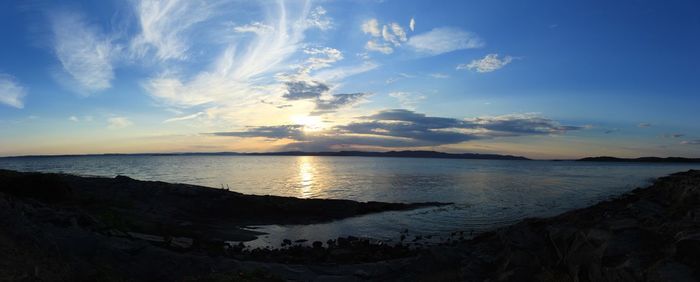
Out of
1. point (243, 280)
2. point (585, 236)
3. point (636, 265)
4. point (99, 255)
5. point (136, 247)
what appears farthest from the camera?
point (136, 247)

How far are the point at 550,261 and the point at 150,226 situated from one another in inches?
906

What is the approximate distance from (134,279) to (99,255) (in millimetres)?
2071

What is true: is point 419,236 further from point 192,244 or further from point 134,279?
point 134,279

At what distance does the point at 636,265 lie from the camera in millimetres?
7500

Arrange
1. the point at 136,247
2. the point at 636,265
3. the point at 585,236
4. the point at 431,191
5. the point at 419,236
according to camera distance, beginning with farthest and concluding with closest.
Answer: the point at 431,191
the point at 419,236
the point at 136,247
the point at 585,236
the point at 636,265

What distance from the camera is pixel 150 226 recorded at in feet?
82.9

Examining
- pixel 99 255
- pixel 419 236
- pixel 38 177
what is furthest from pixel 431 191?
pixel 99 255

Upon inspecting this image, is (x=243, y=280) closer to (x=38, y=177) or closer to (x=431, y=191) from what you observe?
(x=38, y=177)

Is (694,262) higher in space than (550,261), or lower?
higher

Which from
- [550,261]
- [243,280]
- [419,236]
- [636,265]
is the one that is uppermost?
[636,265]

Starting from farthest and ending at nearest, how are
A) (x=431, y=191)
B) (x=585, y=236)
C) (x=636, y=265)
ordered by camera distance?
(x=431, y=191), (x=585, y=236), (x=636, y=265)

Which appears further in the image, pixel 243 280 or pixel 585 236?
pixel 243 280

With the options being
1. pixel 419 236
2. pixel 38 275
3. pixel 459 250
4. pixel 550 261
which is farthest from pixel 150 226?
pixel 550 261

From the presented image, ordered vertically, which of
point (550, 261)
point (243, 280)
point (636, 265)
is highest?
point (636, 265)
